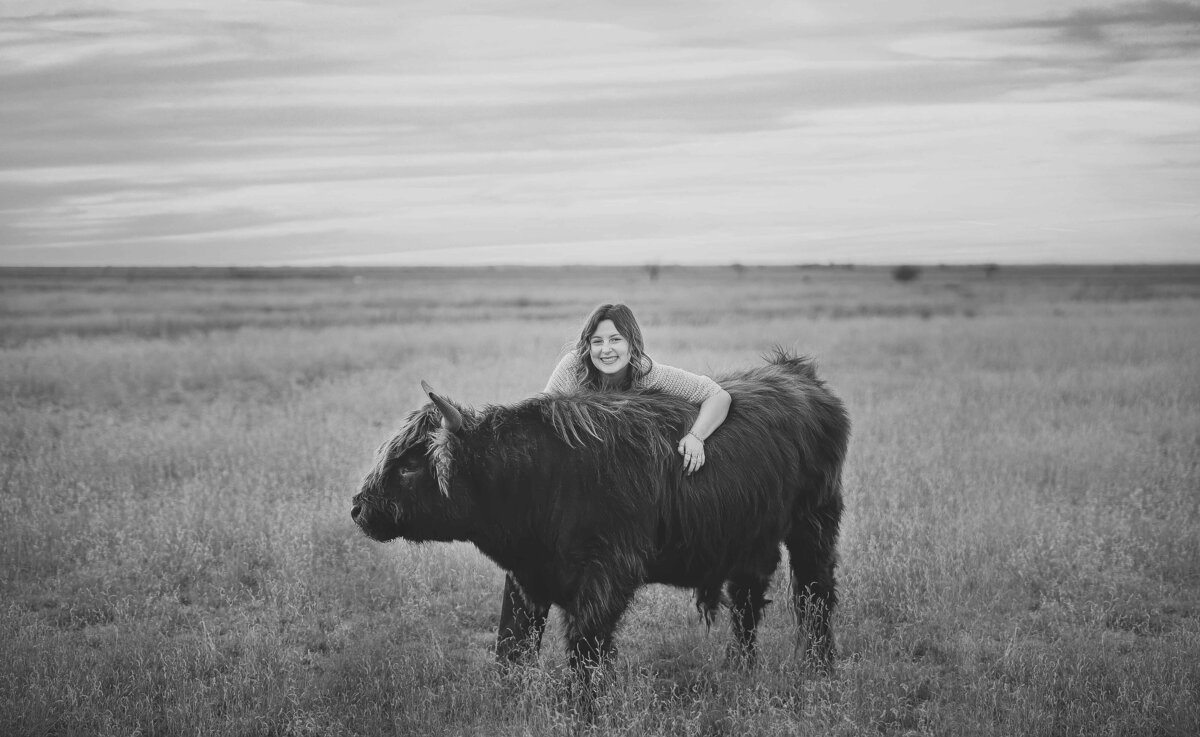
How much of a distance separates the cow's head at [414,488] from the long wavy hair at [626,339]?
41.6 inches

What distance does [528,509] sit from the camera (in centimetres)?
455

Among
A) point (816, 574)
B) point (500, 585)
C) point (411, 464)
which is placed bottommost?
point (500, 585)

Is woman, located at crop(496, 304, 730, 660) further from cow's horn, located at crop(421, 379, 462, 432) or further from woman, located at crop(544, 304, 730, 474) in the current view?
cow's horn, located at crop(421, 379, 462, 432)

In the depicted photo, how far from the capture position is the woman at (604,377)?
507 centimetres

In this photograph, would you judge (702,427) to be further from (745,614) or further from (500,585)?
(500,585)

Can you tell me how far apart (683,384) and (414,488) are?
5.73 feet

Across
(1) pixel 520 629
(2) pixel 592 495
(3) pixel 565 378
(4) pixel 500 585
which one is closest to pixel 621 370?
(3) pixel 565 378

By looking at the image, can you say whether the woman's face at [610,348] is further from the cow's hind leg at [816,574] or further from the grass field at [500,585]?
the grass field at [500,585]

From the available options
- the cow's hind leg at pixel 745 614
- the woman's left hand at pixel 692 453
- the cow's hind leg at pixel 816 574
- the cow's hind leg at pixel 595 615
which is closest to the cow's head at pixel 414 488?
the cow's hind leg at pixel 595 615

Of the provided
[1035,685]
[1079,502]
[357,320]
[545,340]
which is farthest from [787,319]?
[1035,685]

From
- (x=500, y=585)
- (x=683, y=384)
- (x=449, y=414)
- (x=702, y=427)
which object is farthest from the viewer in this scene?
(x=500, y=585)

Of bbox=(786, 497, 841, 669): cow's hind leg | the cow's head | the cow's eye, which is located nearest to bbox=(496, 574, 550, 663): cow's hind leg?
the cow's head

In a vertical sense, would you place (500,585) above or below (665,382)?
below

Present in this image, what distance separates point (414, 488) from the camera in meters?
4.51
